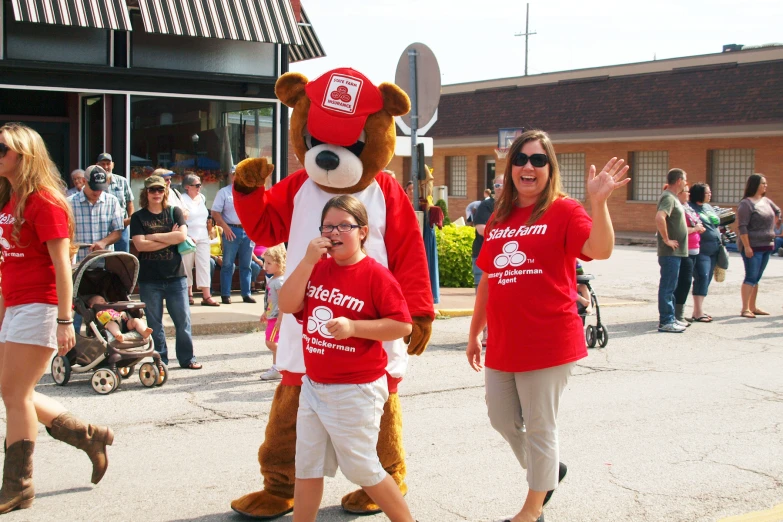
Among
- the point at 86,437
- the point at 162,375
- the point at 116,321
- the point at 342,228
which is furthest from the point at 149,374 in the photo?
the point at 342,228

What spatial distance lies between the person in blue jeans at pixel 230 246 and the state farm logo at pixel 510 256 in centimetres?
814

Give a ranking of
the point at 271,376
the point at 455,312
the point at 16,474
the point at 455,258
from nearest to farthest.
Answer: the point at 16,474 < the point at 271,376 < the point at 455,312 < the point at 455,258

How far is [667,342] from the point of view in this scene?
10250mm

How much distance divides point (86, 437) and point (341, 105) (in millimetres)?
2159

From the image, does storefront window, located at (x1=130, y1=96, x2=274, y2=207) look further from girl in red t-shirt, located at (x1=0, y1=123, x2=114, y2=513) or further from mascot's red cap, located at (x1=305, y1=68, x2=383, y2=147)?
mascot's red cap, located at (x1=305, y1=68, x2=383, y2=147)

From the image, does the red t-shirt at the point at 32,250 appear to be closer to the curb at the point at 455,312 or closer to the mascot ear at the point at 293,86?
the mascot ear at the point at 293,86

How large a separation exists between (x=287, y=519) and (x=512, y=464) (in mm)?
1555

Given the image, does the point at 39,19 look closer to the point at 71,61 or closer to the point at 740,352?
the point at 71,61

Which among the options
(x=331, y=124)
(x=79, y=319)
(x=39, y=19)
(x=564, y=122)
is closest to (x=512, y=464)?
(x=331, y=124)

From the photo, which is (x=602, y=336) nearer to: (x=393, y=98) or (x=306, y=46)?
(x=393, y=98)

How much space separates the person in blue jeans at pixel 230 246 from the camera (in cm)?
1211

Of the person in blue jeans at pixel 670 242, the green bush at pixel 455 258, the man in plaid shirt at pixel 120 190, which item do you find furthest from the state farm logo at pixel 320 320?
the green bush at pixel 455 258

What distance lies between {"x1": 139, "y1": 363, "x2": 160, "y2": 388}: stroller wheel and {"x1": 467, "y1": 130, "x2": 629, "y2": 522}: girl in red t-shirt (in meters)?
4.02

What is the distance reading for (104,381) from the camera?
24.1ft
